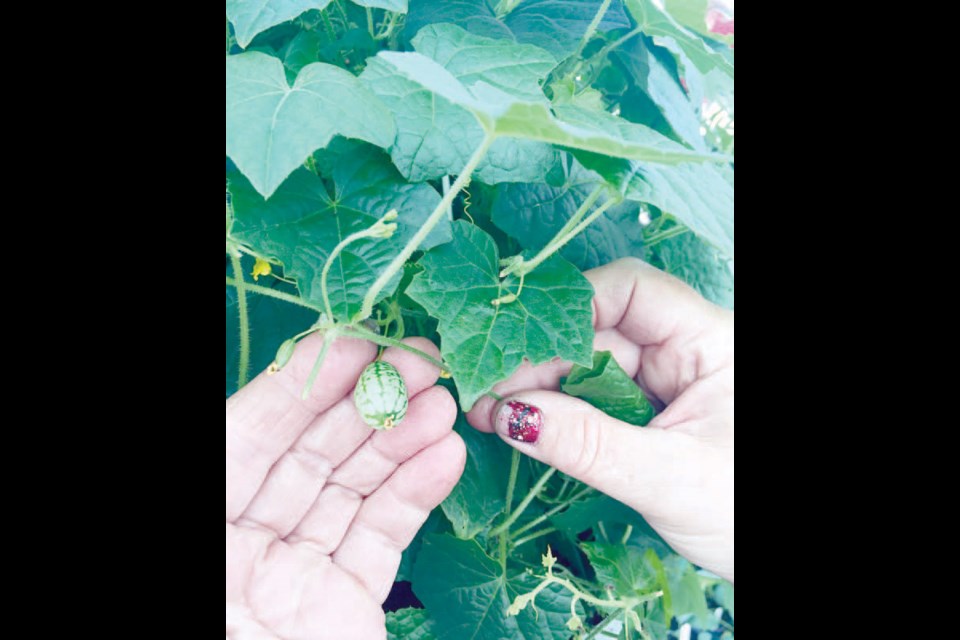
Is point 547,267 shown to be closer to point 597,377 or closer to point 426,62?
point 597,377

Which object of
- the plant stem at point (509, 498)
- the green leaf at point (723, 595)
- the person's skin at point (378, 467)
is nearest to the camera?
the person's skin at point (378, 467)

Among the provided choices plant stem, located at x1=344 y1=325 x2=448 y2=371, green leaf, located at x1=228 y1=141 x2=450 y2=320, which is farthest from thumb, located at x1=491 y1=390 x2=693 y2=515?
green leaf, located at x1=228 y1=141 x2=450 y2=320

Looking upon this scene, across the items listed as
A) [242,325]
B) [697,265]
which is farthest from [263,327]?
[697,265]

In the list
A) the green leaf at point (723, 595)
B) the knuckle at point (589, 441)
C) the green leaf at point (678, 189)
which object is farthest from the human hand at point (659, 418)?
the green leaf at point (723, 595)

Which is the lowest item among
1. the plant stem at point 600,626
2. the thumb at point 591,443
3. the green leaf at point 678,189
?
the plant stem at point 600,626

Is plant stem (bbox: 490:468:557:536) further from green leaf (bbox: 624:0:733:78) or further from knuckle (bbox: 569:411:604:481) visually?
green leaf (bbox: 624:0:733:78)

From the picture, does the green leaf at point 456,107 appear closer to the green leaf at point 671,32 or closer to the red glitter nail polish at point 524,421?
the green leaf at point 671,32

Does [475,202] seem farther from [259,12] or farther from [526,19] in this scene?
[259,12]
